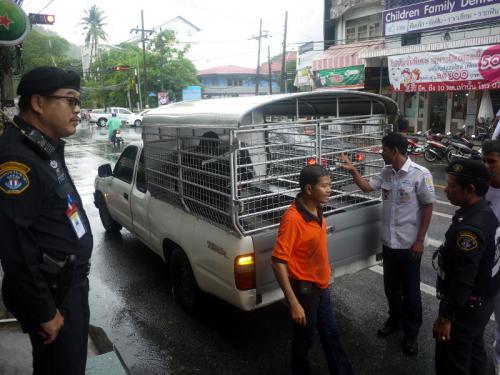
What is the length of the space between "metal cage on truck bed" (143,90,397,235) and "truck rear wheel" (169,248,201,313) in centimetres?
52

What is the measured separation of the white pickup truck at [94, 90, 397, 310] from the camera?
3037mm

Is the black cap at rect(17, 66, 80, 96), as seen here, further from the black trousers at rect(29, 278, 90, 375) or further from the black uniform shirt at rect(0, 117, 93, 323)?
the black trousers at rect(29, 278, 90, 375)

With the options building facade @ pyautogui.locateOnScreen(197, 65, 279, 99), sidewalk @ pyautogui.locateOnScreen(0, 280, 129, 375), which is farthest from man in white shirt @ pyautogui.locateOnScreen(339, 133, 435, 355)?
building facade @ pyautogui.locateOnScreen(197, 65, 279, 99)

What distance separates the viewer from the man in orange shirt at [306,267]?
2465 mm

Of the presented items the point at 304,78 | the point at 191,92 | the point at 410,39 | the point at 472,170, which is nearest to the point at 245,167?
the point at 472,170

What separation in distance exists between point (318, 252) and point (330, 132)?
187cm

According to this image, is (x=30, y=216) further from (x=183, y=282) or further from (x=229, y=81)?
(x=229, y=81)

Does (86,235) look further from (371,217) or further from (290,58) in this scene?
(290,58)

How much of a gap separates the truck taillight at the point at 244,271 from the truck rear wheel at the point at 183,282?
0.84 meters

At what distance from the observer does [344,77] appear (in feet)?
64.5

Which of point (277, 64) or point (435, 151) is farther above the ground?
point (277, 64)

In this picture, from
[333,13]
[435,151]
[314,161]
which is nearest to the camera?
[314,161]

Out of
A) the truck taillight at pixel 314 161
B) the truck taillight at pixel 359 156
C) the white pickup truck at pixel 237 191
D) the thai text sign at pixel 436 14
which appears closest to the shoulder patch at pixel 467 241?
the white pickup truck at pixel 237 191

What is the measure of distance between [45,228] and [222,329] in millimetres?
2264
